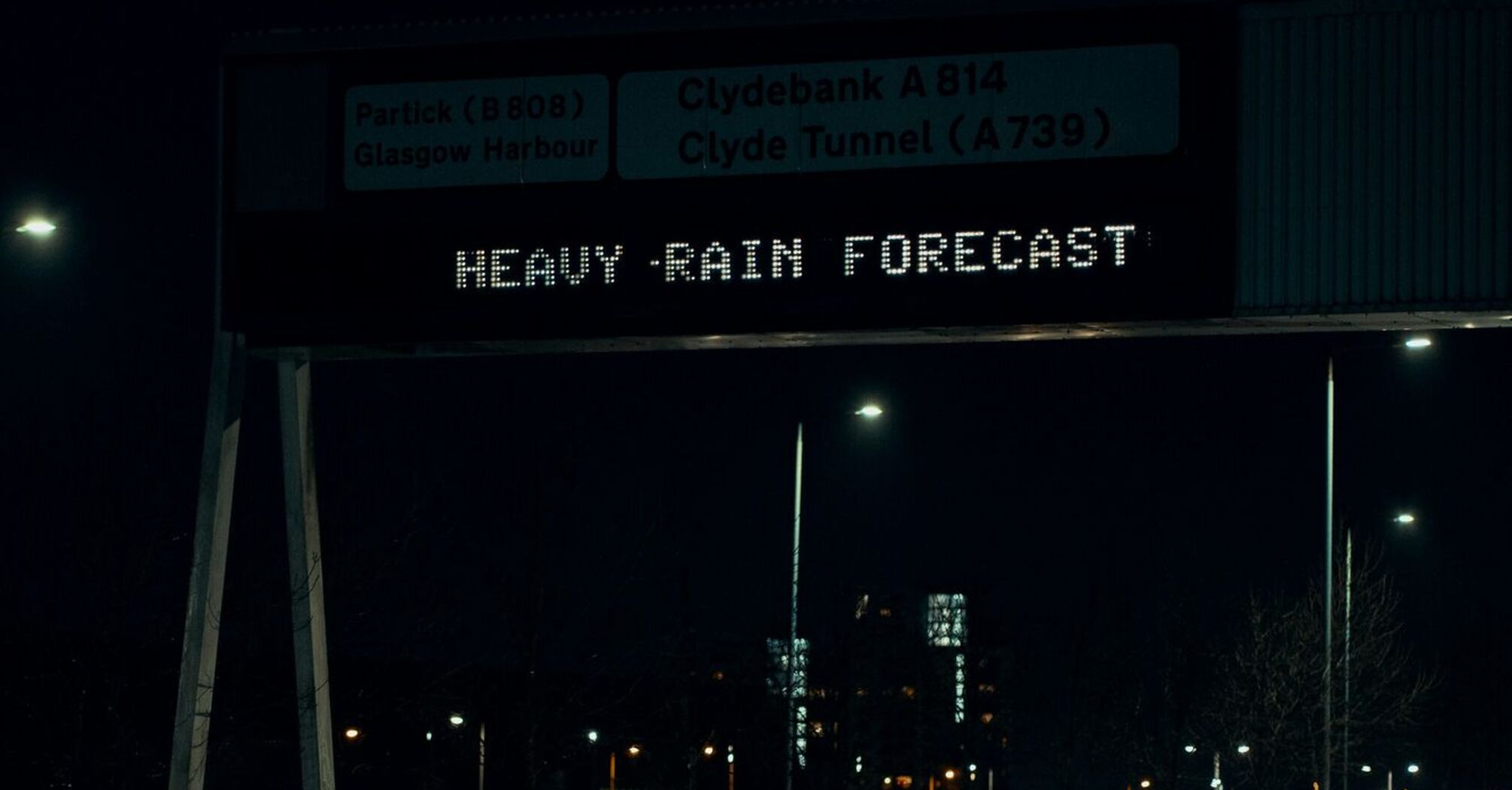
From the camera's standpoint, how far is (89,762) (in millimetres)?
25141

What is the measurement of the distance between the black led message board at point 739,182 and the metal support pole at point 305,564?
3.83 feet

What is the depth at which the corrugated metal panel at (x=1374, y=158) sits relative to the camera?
12109 mm

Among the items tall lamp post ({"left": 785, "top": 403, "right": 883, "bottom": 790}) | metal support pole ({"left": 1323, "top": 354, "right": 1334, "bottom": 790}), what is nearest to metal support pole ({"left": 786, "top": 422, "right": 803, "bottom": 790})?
tall lamp post ({"left": 785, "top": 403, "right": 883, "bottom": 790})

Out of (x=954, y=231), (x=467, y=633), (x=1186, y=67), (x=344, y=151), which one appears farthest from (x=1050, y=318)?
(x=467, y=633)

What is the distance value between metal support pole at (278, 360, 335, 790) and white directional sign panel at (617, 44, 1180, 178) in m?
3.34

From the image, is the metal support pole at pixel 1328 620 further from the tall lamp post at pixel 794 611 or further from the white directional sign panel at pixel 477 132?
the white directional sign panel at pixel 477 132

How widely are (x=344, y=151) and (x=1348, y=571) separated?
26418 mm

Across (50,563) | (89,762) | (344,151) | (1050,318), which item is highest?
(344,151)

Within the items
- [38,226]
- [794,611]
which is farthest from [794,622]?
[38,226]

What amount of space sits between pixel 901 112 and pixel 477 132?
8.75 ft

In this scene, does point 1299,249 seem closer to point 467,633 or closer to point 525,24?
point 525,24

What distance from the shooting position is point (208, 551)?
48.3 feet

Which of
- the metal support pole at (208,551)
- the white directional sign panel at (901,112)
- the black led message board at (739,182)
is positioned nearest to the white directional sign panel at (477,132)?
the black led message board at (739,182)

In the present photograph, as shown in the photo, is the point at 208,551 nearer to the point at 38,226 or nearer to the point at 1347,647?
the point at 38,226
